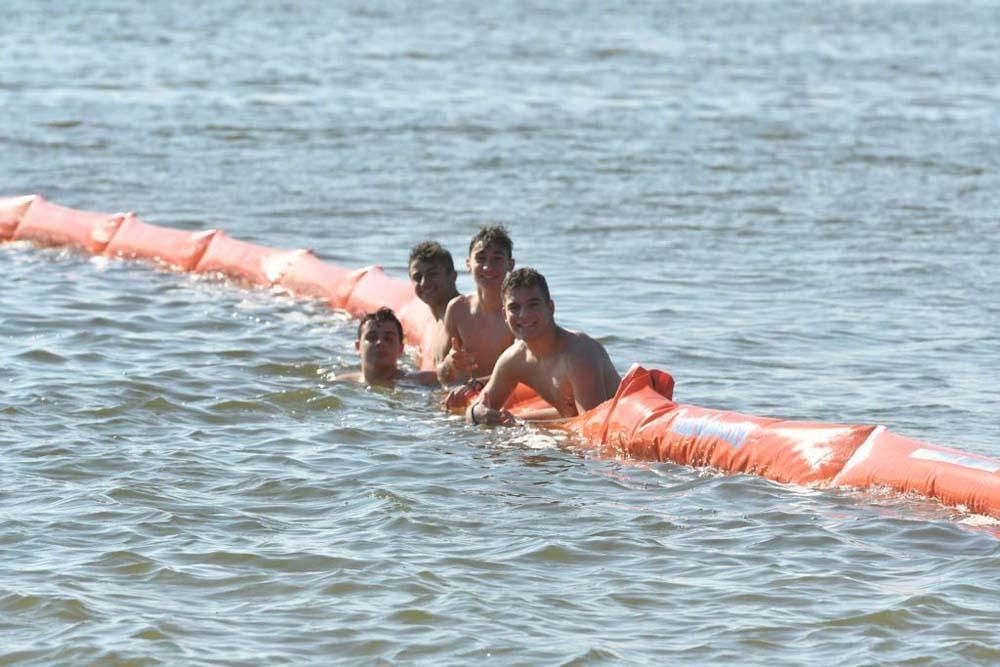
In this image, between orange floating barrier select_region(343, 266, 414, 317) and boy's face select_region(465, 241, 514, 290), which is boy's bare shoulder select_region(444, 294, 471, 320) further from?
orange floating barrier select_region(343, 266, 414, 317)

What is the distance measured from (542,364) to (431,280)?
1.52 metres

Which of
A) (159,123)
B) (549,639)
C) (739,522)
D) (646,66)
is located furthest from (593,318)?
(646,66)

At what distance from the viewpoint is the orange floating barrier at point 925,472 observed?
7.07m

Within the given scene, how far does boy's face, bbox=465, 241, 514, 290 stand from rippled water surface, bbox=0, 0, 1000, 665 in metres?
0.85

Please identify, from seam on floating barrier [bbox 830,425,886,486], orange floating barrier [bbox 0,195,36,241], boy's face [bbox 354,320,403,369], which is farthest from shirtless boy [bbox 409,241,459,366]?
orange floating barrier [bbox 0,195,36,241]

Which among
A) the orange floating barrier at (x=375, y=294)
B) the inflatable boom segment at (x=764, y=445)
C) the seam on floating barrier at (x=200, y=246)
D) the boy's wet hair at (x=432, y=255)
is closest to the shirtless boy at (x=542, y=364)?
the inflatable boom segment at (x=764, y=445)

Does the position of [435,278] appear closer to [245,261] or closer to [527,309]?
[527,309]

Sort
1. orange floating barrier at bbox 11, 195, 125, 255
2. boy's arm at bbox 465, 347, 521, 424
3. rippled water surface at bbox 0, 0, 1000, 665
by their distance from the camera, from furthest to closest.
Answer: orange floating barrier at bbox 11, 195, 125, 255 → boy's arm at bbox 465, 347, 521, 424 → rippled water surface at bbox 0, 0, 1000, 665

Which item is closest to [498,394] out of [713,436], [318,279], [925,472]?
[713,436]

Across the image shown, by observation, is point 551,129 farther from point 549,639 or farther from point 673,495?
point 549,639

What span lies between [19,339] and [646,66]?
20817mm

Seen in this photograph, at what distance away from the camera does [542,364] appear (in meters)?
8.94

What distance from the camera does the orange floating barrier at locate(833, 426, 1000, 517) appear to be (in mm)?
7070

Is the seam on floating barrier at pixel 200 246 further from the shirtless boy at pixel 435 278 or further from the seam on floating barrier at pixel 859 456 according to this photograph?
the seam on floating barrier at pixel 859 456
